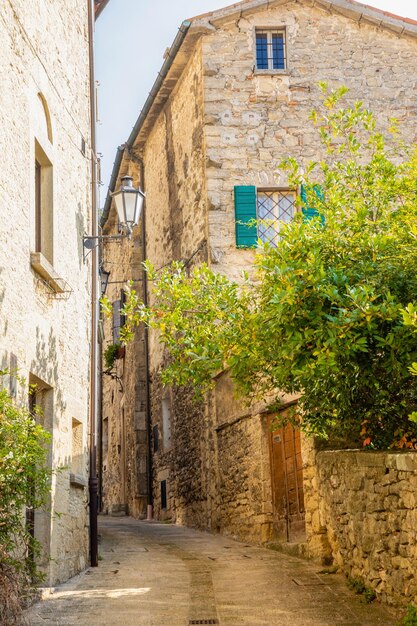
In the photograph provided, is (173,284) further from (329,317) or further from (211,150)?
(211,150)

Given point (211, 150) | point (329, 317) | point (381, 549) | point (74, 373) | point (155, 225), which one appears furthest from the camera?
point (155, 225)

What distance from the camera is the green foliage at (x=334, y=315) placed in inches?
259

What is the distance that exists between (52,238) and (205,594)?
3.77m

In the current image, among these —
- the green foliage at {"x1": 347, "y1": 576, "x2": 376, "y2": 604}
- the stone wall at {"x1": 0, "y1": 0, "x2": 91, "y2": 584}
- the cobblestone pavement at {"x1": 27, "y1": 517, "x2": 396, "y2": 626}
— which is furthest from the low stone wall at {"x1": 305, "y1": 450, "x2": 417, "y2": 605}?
the stone wall at {"x1": 0, "y1": 0, "x2": 91, "y2": 584}

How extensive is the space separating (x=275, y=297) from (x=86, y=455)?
176 inches

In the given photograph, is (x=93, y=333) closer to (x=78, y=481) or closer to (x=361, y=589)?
(x=78, y=481)

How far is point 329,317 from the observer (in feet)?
20.7

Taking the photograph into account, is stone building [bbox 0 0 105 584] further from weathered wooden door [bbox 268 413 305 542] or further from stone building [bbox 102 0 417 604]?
stone building [bbox 102 0 417 604]

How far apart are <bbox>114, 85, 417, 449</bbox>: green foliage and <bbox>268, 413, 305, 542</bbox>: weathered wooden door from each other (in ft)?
7.38

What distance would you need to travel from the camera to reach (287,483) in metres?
11.1

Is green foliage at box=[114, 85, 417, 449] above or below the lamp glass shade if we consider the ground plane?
below

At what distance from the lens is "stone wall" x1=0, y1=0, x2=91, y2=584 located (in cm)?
719

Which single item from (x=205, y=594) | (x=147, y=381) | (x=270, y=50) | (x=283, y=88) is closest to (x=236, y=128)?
(x=283, y=88)

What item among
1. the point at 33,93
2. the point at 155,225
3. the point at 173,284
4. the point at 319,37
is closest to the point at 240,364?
the point at 173,284
